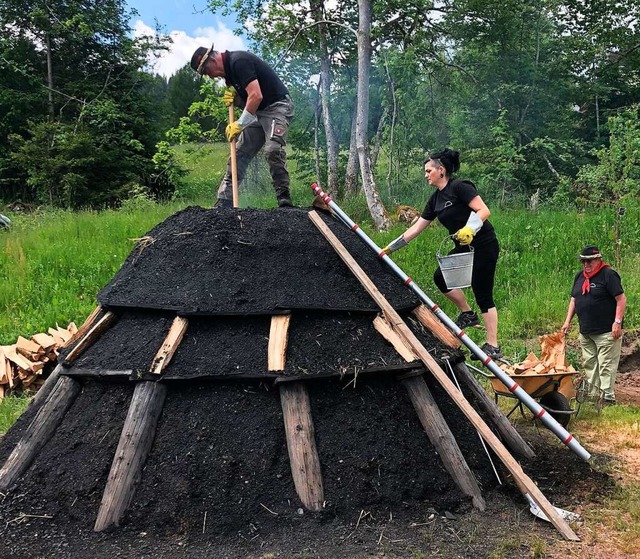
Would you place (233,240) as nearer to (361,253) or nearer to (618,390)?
(361,253)

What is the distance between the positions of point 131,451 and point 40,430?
84 cm

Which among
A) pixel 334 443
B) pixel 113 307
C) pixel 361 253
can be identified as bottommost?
pixel 334 443

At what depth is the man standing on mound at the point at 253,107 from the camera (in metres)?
5.05

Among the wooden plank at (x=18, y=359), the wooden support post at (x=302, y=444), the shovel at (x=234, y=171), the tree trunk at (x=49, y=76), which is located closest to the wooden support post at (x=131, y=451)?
the wooden support post at (x=302, y=444)

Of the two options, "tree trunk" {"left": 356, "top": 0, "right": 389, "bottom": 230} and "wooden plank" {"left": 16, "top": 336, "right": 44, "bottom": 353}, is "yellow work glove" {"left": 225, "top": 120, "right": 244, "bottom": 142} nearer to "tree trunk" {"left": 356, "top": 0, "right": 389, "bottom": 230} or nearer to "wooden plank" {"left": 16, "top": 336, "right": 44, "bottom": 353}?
"wooden plank" {"left": 16, "top": 336, "right": 44, "bottom": 353}

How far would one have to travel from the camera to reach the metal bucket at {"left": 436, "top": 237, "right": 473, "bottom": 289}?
15.1 ft

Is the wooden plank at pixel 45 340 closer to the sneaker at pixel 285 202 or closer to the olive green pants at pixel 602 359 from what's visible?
the sneaker at pixel 285 202

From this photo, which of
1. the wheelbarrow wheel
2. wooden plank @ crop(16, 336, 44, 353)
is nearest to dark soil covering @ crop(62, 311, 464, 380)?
the wheelbarrow wheel

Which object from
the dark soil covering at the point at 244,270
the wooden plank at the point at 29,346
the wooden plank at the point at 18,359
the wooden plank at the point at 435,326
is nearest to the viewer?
the dark soil covering at the point at 244,270

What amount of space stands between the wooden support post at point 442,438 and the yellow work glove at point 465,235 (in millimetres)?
1210

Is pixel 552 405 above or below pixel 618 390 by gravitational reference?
above

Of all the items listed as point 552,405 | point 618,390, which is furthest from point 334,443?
point 618,390

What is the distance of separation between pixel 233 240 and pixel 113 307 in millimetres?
1032

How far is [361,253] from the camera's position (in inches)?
191
